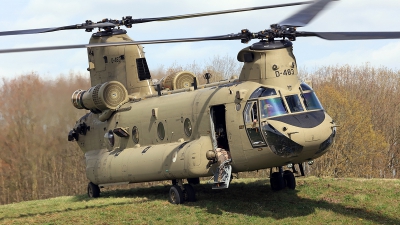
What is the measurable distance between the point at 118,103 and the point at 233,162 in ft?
21.7

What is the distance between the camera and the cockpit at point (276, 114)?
16.2 m

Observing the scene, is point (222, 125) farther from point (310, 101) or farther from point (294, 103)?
point (310, 101)

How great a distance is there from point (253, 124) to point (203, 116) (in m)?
2.16

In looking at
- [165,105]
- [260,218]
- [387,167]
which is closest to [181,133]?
[165,105]

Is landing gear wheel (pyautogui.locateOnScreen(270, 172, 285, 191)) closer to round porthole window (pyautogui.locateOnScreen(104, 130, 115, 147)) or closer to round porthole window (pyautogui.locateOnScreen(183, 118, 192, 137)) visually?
round porthole window (pyautogui.locateOnScreen(183, 118, 192, 137))

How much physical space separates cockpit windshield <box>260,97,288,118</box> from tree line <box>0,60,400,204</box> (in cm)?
1360

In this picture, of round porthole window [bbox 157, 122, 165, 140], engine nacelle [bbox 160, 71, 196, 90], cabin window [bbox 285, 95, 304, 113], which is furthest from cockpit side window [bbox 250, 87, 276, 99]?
engine nacelle [bbox 160, 71, 196, 90]

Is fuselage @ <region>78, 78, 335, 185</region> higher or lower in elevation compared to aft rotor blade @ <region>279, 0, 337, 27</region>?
lower

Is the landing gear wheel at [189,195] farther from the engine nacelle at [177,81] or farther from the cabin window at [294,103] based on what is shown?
the engine nacelle at [177,81]

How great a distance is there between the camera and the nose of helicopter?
15945 mm

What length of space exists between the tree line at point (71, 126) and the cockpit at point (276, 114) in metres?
13.3

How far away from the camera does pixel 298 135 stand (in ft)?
52.2

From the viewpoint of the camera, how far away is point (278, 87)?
17016 mm

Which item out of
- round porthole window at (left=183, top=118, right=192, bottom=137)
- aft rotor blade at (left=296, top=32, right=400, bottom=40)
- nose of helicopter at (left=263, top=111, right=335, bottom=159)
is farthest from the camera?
round porthole window at (left=183, top=118, right=192, bottom=137)
